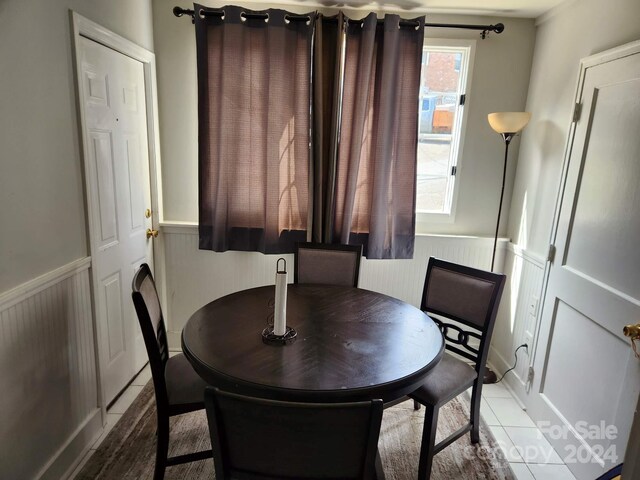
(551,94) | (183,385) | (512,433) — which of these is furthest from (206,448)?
(551,94)

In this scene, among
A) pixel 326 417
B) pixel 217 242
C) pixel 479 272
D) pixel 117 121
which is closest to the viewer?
pixel 326 417

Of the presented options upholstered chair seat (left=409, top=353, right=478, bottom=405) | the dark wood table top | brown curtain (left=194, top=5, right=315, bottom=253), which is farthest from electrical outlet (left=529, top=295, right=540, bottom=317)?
brown curtain (left=194, top=5, right=315, bottom=253)

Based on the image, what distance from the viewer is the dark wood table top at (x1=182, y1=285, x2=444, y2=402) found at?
130 cm

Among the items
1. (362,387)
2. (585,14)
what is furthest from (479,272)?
(585,14)

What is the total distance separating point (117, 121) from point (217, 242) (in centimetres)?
96

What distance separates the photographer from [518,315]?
2.72m

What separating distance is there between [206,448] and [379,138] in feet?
6.93

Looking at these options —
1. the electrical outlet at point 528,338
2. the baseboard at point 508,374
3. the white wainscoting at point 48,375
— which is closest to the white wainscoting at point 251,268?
the electrical outlet at point 528,338

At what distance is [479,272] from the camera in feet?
6.86

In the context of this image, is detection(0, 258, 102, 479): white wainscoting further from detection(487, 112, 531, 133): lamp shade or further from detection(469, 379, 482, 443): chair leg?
detection(487, 112, 531, 133): lamp shade

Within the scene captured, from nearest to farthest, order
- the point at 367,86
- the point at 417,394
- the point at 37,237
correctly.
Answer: the point at 37,237, the point at 417,394, the point at 367,86

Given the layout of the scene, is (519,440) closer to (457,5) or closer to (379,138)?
(379,138)

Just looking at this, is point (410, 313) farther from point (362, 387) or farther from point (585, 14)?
point (585, 14)

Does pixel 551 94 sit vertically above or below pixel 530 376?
above
